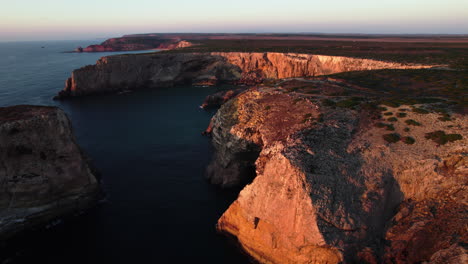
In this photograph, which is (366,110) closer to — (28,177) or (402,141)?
(402,141)

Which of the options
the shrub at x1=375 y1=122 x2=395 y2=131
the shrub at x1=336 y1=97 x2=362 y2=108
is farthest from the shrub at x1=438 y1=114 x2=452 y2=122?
the shrub at x1=336 y1=97 x2=362 y2=108

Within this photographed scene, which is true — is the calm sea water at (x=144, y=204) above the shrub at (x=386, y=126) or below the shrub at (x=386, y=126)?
below

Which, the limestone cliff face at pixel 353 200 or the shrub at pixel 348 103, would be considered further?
the shrub at pixel 348 103

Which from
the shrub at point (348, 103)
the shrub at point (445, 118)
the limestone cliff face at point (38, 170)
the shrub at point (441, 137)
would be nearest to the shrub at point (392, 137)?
the shrub at point (441, 137)

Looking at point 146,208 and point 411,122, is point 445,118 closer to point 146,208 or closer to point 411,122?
point 411,122

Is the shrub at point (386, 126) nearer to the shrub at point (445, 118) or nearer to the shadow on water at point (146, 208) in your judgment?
the shrub at point (445, 118)
